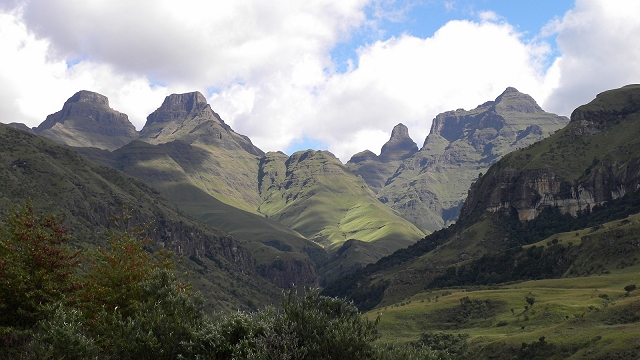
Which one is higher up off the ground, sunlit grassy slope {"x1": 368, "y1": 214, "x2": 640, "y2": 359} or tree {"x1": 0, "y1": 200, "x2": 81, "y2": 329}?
tree {"x1": 0, "y1": 200, "x2": 81, "y2": 329}

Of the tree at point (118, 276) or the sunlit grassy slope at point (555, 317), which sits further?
the sunlit grassy slope at point (555, 317)

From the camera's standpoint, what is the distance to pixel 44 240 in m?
60.3

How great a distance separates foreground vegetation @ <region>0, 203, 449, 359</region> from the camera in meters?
49.2

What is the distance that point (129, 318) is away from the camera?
50875mm

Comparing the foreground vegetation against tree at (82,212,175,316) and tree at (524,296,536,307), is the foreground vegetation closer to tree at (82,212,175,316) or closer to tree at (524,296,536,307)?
tree at (82,212,175,316)

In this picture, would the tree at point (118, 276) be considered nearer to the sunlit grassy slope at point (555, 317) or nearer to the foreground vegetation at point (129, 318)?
the foreground vegetation at point (129, 318)

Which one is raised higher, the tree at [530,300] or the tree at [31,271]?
the tree at [31,271]

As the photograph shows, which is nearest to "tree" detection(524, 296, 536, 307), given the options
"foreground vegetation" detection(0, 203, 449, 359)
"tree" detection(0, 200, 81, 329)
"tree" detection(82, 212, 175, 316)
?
"foreground vegetation" detection(0, 203, 449, 359)

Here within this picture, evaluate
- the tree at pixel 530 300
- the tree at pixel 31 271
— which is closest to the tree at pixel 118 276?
the tree at pixel 31 271

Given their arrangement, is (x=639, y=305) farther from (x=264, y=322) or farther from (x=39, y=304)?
(x=39, y=304)

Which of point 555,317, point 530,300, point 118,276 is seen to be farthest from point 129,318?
point 530,300

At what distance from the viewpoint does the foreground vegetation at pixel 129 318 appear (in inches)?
1937

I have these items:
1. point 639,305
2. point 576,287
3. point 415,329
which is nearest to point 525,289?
point 576,287

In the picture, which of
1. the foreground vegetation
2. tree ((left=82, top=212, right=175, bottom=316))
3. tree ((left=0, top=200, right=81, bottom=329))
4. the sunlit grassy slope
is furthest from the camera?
the sunlit grassy slope
